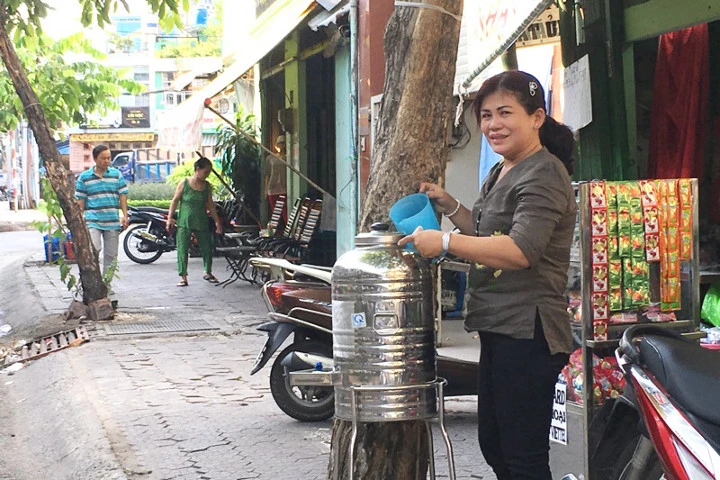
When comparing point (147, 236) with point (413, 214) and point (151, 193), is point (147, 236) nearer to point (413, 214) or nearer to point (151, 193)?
point (413, 214)

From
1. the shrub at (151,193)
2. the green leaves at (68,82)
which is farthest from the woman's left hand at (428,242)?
the shrub at (151,193)

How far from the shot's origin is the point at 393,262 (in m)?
3.23

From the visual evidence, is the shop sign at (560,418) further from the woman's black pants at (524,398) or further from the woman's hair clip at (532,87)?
the woman's hair clip at (532,87)

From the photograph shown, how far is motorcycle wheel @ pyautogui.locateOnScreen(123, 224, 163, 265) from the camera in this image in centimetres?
1688

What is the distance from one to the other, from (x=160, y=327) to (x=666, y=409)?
7.60m

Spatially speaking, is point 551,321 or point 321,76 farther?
point 321,76

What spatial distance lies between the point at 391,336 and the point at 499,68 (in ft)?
13.2

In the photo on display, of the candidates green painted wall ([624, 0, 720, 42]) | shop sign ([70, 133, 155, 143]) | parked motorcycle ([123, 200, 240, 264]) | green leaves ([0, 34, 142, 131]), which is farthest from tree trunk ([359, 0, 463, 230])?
shop sign ([70, 133, 155, 143])

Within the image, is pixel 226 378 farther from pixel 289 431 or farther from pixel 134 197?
pixel 134 197

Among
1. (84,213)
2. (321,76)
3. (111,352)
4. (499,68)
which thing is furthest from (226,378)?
(321,76)

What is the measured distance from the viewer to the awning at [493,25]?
17.0 feet

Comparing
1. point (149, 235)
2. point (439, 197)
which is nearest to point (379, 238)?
point (439, 197)

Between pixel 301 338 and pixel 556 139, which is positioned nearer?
pixel 556 139

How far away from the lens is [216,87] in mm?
11562
